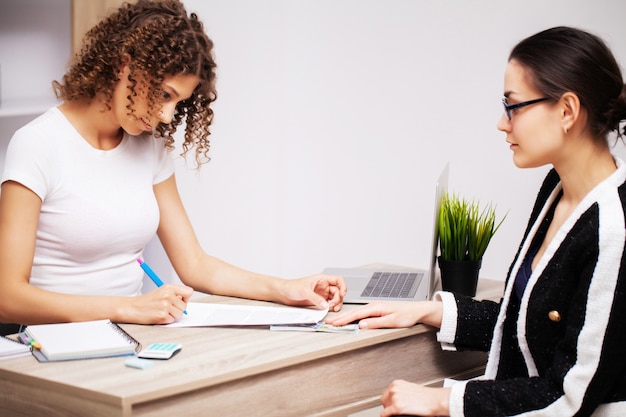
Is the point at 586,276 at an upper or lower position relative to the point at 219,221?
upper

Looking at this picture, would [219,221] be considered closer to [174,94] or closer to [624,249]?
[174,94]

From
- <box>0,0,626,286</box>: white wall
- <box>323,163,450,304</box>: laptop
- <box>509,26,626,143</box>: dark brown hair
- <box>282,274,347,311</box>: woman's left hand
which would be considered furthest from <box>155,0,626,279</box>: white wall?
<box>509,26,626,143</box>: dark brown hair

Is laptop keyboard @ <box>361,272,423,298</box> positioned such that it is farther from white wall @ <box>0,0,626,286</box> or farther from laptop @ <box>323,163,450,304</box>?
white wall @ <box>0,0,626,286</box>

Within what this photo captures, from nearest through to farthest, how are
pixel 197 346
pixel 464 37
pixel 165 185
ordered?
pixel 197 346 → pixel 165 185 → pixel 464 37

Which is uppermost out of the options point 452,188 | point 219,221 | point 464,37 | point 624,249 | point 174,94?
point 464,37

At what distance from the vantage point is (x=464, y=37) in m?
3.05

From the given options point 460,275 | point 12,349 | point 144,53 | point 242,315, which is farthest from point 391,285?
point 12,349

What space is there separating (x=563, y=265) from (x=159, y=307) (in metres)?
0.82

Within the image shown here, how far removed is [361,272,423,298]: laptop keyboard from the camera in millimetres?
1951

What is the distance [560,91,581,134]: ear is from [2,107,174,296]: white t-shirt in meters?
1.08

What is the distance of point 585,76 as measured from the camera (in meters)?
1.49

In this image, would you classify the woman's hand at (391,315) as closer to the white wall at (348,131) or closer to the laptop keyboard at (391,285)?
the laptop keyboard at (391,285)

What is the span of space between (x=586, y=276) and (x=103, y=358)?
0.89m

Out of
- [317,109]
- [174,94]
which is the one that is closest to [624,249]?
[174,94]
